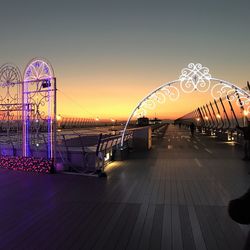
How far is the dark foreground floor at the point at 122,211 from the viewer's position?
4496mm

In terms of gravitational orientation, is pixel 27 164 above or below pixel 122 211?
above

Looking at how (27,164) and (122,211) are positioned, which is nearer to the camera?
(122,211)

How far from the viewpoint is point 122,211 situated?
234 inches

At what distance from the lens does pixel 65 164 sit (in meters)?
10.7

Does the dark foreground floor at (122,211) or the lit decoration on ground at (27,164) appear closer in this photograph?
the dark foreground floor at (122,211)

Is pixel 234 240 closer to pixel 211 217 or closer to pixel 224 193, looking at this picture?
pixel 211 217

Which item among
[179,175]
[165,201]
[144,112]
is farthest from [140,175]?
[144,112]

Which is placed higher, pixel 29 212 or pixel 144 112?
pixel 144 112

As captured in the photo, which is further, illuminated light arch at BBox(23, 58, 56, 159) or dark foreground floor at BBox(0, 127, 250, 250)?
illuminated light arch at BBox(23, 58, 56, 159)

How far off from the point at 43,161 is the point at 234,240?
7.36 metres

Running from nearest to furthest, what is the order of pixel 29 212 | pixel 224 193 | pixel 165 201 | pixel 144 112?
pixel 29 212
pixel 165 201
pixel 224 193
pixel 144 112

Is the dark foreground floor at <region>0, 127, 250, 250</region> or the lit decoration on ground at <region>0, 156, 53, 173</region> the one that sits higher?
the lit decoration on ground at <region>0, 156, 53, 173</region>

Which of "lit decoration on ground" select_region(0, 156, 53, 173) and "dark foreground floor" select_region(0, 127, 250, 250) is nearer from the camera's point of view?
"dark foreground floor" select_region(0, 127, 250, 250)

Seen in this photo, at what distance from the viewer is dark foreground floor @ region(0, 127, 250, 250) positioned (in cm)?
450
